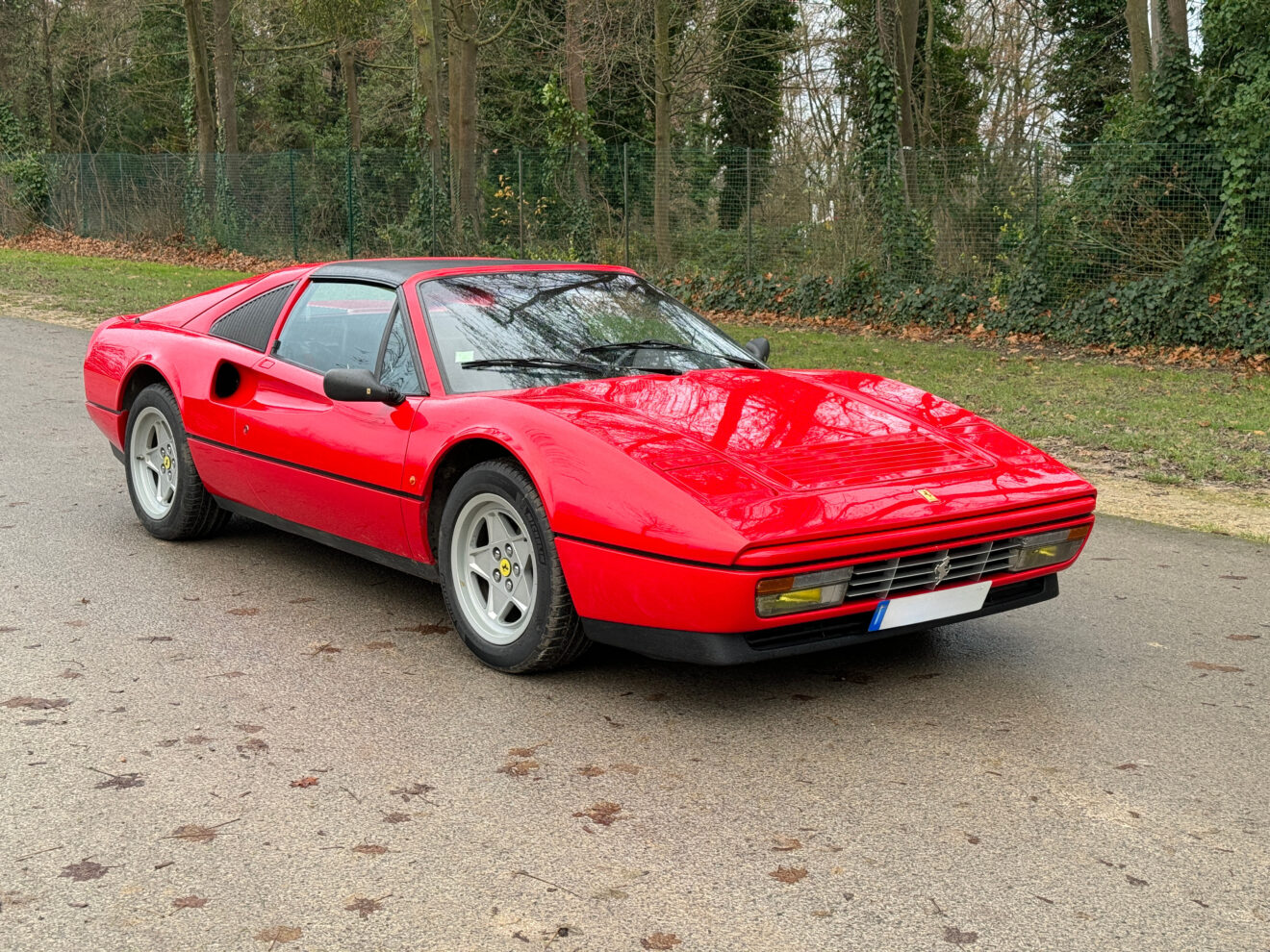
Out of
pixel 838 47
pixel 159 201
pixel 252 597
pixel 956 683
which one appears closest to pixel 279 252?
pixel 159 201

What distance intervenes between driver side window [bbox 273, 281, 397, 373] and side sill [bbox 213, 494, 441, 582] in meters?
0.65

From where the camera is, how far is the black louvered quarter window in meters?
5.57

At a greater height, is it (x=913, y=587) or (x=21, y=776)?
(x=913, y=587)

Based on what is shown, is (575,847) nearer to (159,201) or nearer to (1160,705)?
(1160,705)

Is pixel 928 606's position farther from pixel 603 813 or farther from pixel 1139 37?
pixel 1139 37

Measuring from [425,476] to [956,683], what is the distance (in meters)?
1.92

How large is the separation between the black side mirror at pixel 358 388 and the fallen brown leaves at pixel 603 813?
190cm

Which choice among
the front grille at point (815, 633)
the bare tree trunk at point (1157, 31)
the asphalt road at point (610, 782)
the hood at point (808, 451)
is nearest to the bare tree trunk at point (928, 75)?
the bare tree trunk at point (1157, 31)

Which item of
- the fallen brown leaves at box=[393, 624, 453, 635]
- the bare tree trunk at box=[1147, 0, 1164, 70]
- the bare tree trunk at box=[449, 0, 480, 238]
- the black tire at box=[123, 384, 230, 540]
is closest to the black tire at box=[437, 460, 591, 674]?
the fallen brown leaves at box=[393, 624, 453, 635]

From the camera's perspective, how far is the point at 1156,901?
2.87 meters

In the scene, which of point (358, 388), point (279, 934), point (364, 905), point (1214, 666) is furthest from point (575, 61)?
point (279, 934)

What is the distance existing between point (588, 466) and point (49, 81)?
44295 mm

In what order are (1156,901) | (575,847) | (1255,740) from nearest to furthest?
(1156,901) < (575,847) < (1255,740)

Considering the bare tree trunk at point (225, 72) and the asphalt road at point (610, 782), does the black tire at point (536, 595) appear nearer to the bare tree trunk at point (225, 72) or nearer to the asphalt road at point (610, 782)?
the asphalt road at point (610, 782)
